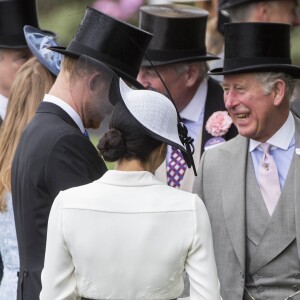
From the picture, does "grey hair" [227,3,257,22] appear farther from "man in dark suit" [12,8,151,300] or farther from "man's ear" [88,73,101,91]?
"man's ear" [88,73,101,91]

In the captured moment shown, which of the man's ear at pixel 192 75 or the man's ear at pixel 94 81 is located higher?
the man's ear at pixel 94 81

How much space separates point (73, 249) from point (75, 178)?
55cm

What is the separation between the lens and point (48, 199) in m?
4.63

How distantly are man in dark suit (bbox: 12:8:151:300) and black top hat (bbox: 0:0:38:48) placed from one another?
215 cm

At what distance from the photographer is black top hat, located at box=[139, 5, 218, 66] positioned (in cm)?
653

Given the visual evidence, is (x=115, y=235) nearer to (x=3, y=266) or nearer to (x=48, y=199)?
(x=48, y=199)

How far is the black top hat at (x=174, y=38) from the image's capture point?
653 cm

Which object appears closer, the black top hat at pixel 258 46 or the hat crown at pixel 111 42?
the hat crown at pixel 111 42

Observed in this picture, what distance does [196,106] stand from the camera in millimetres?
6426

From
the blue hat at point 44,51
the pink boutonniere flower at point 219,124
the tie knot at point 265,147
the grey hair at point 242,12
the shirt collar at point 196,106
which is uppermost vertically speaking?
the blue hat at point 44,51

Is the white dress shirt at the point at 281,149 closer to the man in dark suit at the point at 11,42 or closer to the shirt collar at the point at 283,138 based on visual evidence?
the shirt collar at the point at 283,138

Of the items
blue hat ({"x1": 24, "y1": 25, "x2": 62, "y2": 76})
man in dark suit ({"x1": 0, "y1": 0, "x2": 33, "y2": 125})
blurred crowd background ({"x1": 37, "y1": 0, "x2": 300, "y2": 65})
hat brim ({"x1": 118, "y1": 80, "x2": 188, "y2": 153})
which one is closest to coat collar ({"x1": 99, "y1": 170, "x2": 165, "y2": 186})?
hat brim ({"x1": 118, "y1": 80, "x2": 188, "y2": 153})

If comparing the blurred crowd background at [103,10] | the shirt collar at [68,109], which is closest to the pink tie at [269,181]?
the shirt collar at [68,109]

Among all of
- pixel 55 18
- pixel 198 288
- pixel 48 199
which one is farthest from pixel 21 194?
pixel 55 18
